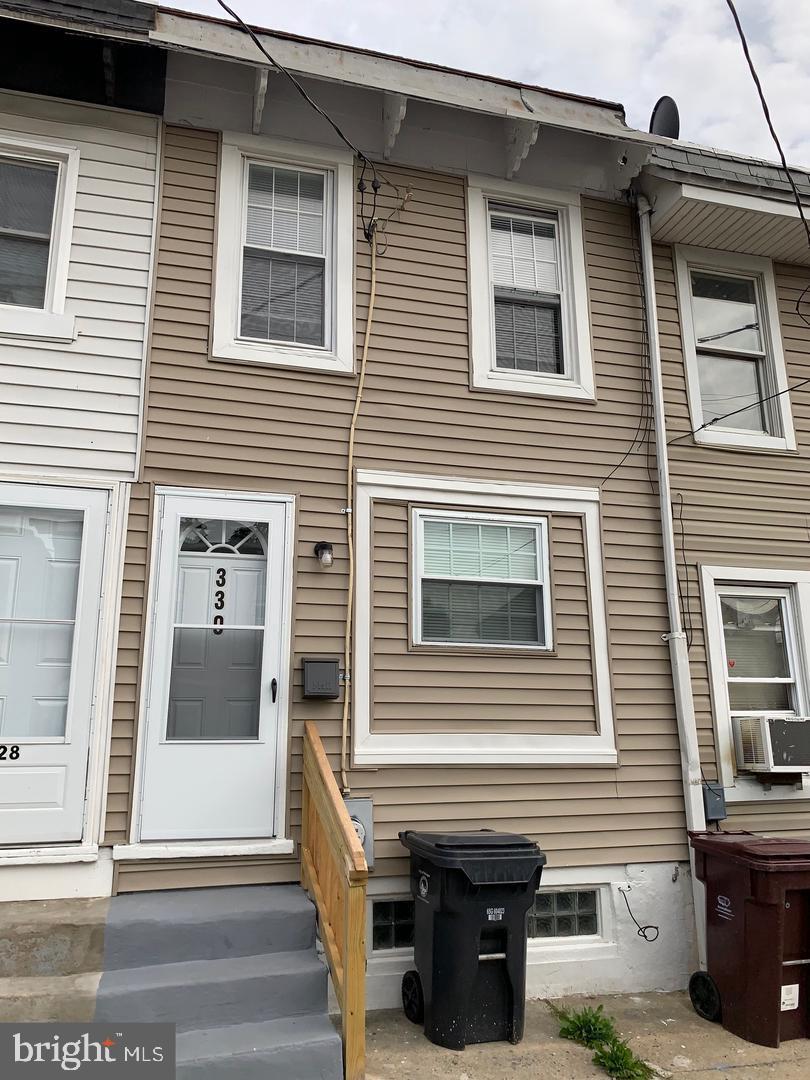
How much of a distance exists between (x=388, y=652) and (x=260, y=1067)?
2.37 metres

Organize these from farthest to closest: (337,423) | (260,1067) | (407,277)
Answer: (407,277) → (337,423) → (260,1067)

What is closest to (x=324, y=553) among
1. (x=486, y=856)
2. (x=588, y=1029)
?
(x=486, y=856)

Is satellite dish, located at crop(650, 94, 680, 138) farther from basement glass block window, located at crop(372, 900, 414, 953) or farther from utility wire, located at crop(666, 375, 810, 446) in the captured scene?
basement glass block window, located at crop(372, 900, 414, 953)

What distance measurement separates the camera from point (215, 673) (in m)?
4.93

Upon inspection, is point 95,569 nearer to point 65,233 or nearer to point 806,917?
point 65,233

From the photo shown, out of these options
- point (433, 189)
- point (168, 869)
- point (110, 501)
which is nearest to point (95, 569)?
point (110, 501)

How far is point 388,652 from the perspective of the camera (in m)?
5.21

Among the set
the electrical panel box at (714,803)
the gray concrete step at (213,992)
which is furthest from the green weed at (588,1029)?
the electrical panel box at (714,803)

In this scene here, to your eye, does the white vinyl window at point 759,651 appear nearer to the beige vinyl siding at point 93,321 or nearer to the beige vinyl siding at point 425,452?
the beige vinyl siding at point 425,452

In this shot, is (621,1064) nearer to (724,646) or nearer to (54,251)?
(724,646)

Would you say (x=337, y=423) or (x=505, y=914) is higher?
(x=337, y=423)

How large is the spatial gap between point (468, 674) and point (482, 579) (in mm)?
665

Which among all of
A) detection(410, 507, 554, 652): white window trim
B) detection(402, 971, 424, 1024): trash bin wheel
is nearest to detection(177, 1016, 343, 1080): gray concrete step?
detection(402, 971, 424, 1024): trash bin wheel

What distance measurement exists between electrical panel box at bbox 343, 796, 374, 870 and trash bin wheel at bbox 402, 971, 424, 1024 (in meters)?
0.63
